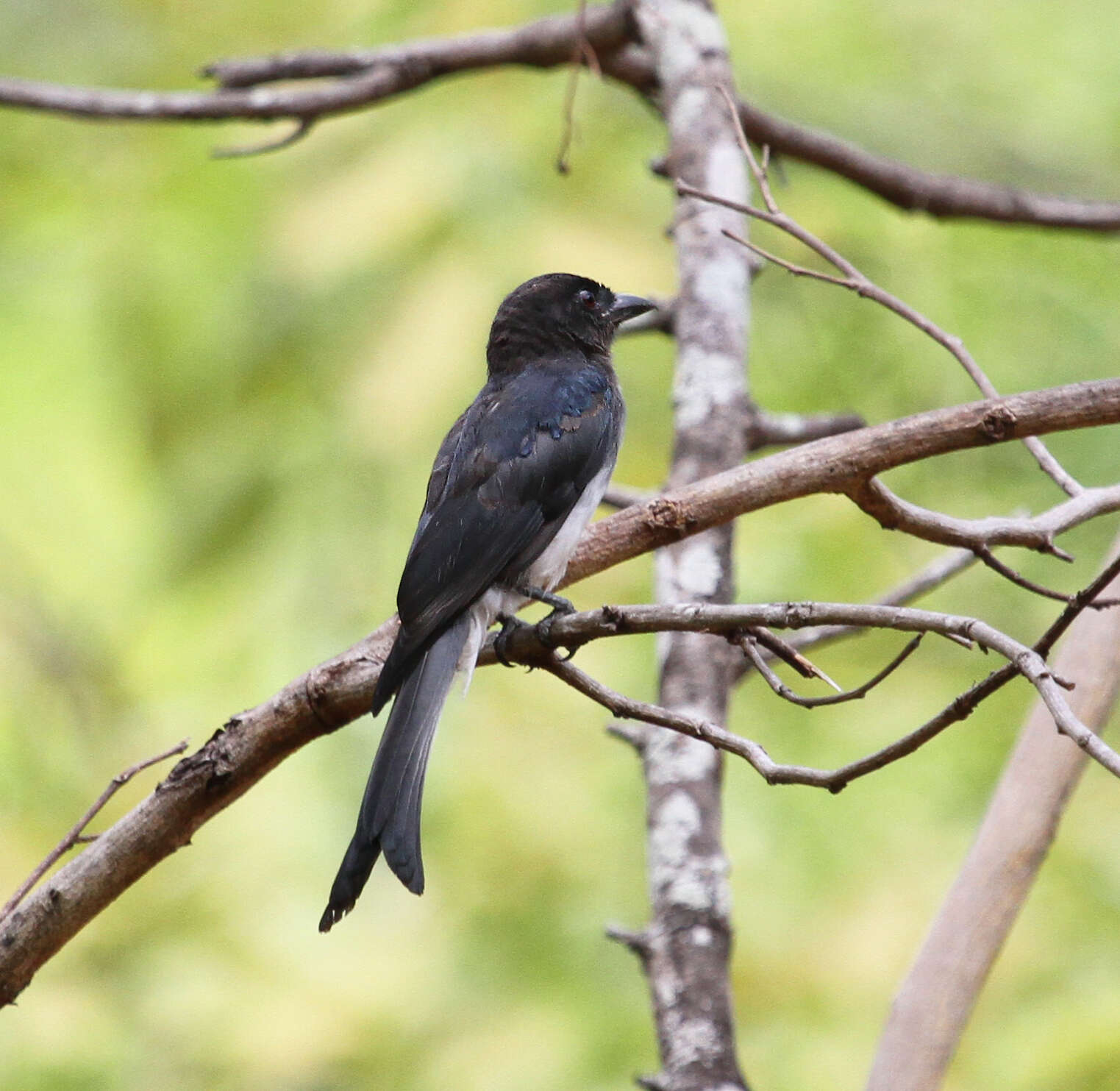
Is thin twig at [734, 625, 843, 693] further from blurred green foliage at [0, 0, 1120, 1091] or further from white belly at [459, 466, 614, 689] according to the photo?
blurred green foliage at [0, 0, 1120, 1091]

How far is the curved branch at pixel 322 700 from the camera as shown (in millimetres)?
2428

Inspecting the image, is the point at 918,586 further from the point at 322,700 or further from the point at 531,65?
the point at 531,65

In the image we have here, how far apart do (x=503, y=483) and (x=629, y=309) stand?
1019mm

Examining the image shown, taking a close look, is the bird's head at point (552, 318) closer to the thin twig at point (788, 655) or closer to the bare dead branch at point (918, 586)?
the bare dead branch at point (918, 586)

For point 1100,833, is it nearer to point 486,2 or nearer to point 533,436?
point 533,436

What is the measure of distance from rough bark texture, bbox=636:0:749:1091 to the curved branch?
0.78 meters

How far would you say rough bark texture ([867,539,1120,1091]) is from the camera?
2.94 metres

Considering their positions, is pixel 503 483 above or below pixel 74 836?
above

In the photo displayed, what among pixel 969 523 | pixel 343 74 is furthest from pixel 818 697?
pixel 343 74

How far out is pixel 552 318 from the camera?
13.4ft

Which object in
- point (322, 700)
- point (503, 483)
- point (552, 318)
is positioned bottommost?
point (322, 700)

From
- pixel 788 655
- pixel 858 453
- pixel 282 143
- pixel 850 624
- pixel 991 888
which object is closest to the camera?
pixel 850 624

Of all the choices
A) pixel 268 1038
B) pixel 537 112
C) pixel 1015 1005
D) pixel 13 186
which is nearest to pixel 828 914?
pixel 1015 1005

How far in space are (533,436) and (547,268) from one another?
1.36 metres
